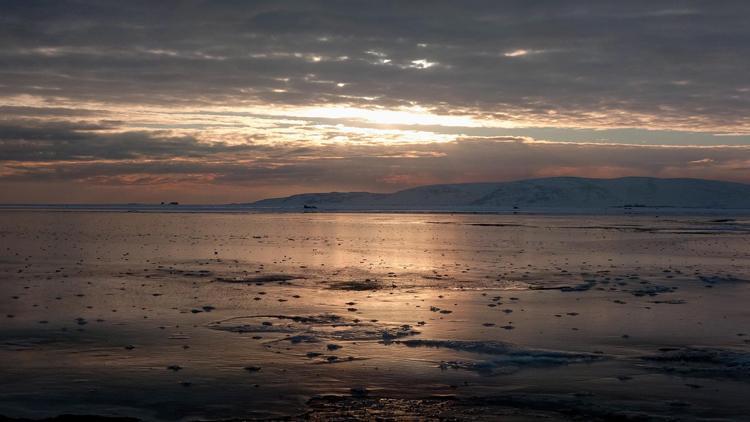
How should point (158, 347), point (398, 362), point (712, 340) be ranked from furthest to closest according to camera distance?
1. point (712, 340)
2. point (158, 347)
3. point (398, 362)

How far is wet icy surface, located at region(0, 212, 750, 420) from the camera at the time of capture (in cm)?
833

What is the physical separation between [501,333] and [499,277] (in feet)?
27.6

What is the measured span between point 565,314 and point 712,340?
305 centimetres

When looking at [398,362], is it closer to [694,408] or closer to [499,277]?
[694,408]

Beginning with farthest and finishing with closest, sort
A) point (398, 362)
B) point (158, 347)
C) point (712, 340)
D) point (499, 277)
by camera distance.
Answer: point (499, 277) → point (712, 340) → point (158, 347) → point (398, 362)

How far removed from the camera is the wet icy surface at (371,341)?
8328 millimetres

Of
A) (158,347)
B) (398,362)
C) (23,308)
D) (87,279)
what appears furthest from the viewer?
(87,279)

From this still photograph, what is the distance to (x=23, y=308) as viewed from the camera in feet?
47.0

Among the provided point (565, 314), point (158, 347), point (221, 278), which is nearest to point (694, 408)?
point (565, 314)

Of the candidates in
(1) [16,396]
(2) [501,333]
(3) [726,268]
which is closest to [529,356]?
(2) [501,333]

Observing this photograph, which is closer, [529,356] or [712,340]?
[529,356]

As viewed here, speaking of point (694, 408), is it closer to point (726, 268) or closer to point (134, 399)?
point (134, 399)

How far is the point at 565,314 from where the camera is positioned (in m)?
14.4

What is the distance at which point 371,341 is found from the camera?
11.6m
